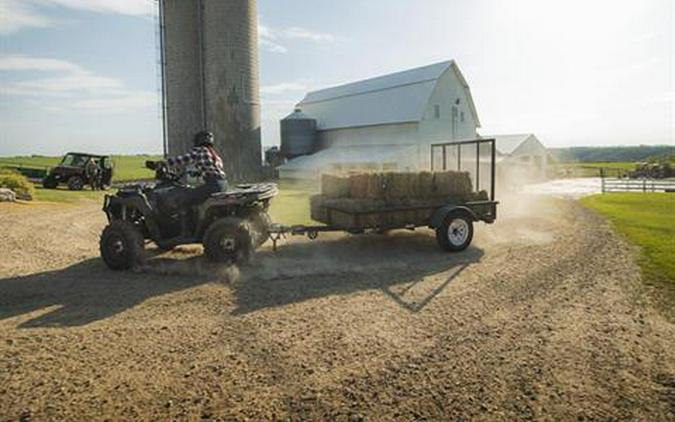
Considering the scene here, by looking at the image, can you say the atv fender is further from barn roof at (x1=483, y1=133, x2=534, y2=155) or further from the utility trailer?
barn roof at (x1=483, y1=133, x2=534, y2=155)

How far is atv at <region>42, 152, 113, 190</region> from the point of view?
97.9 feet

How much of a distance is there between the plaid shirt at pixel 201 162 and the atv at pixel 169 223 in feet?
1.07

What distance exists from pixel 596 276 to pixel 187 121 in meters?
34.6

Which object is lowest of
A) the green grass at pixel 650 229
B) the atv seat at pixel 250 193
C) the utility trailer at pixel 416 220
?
the green grass at pixel 650 229

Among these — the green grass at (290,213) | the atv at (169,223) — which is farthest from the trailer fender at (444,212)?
the green grass at (290,213)

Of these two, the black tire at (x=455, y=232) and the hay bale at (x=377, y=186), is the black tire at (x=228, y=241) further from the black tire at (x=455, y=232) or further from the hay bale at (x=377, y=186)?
the black tire at (x=455, y=232)

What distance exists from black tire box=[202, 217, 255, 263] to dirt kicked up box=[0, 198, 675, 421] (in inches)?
10.8

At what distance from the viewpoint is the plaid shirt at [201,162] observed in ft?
30.5

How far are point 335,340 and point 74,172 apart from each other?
28780 millimetres

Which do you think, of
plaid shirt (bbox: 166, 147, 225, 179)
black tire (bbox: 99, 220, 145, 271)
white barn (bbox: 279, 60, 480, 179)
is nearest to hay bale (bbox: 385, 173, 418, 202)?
plaid shirt (bbox: 166, 147, 225, 179)

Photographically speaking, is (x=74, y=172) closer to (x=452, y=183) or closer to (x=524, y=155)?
(x=452, y=183)

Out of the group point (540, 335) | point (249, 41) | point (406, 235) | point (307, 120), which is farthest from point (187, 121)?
point (540, 335)

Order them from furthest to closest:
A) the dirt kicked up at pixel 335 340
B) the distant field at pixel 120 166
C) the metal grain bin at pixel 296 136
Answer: the metal grain bin at pixel 296 136 → the distant field at pixel 120 166 → the dirt kicked up at pixel 335 340

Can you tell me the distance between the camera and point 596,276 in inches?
353
